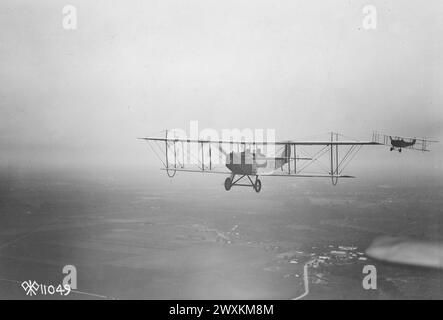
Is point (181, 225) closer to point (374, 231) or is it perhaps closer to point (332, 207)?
point (374, 231)

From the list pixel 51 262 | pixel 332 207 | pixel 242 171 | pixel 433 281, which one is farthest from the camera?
pixel 332 207

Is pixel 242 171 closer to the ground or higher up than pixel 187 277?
higher up

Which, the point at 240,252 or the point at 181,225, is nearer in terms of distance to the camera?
the point at 240,252

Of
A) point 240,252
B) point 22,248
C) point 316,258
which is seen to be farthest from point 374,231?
point 22,248
